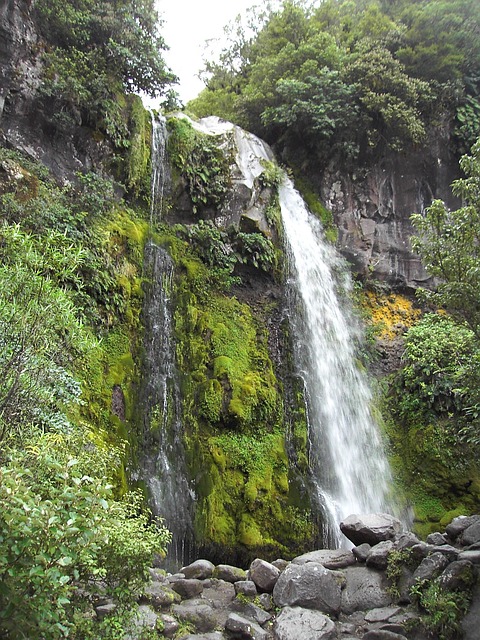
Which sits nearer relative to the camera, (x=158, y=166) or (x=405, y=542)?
(x=405, y=542)

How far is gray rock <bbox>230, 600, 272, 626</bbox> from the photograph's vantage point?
546 cm

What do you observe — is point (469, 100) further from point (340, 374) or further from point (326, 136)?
point (340, 374)

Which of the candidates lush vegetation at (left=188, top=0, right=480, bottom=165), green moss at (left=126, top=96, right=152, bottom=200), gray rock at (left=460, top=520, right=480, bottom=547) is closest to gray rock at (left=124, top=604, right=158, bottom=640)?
gray rock at (left=460, top=520, right=480, bottom=547)

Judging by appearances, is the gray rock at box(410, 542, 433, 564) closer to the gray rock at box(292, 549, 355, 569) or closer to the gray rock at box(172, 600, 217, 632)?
the gray rock at box(292, 549, 355, 569)

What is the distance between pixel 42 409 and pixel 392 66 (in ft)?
49.7

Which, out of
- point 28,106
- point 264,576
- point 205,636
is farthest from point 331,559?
point 28,106

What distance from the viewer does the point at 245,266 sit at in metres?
12.0

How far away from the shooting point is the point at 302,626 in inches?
207

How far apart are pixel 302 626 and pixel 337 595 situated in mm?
717

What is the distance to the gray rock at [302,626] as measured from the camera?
201 inches

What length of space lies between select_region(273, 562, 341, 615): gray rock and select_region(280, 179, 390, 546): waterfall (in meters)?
2.41

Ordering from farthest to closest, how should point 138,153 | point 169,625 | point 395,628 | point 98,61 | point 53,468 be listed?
point 138,153 → point 98,61 → point 395,628 → point 169,625 → point 53,468

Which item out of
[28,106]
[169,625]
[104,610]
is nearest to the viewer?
[104,610]

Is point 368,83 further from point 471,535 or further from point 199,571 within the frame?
point 199,571
